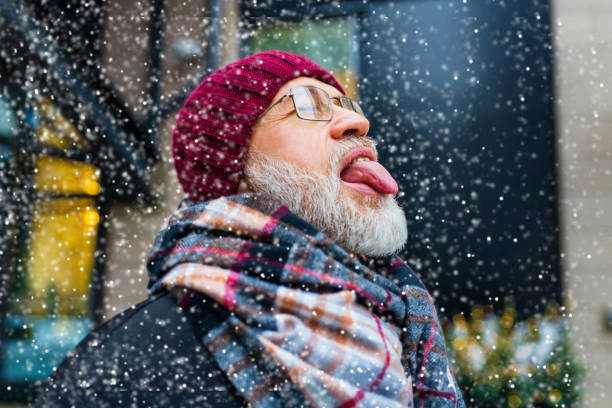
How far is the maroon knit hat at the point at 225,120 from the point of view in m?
1.37

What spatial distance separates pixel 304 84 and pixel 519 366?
113 inches

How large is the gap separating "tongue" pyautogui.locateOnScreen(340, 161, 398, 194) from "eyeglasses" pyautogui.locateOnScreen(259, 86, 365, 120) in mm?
174

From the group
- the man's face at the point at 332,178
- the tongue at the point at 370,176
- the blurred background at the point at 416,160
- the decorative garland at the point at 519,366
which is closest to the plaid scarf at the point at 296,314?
the man's face at the point at 332,178

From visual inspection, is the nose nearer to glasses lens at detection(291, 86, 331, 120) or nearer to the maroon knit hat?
glasses lens at detection(291, 86, 331, 120)

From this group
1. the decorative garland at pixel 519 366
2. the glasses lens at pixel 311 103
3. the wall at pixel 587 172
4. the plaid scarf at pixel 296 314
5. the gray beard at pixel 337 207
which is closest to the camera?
the plaid scarf at pixel 296 314

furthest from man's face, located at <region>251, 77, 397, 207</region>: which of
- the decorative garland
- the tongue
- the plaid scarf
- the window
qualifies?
the window

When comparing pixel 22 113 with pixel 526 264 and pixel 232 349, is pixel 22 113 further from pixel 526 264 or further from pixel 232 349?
pixel 526 264

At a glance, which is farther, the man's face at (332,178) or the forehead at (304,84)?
the forehead at (304,84)

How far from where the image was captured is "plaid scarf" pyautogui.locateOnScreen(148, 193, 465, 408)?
93 centimetres

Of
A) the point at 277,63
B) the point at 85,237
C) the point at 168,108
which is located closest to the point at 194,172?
the point at 277,63

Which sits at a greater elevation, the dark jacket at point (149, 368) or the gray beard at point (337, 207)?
the gray beard at point (337, 207)

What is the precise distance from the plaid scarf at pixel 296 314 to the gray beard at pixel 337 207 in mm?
99

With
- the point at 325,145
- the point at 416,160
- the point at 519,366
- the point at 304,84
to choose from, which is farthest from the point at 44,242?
the point at 519,366

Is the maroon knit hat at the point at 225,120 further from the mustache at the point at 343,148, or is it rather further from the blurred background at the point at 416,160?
the blurred background at the point at 416,160
